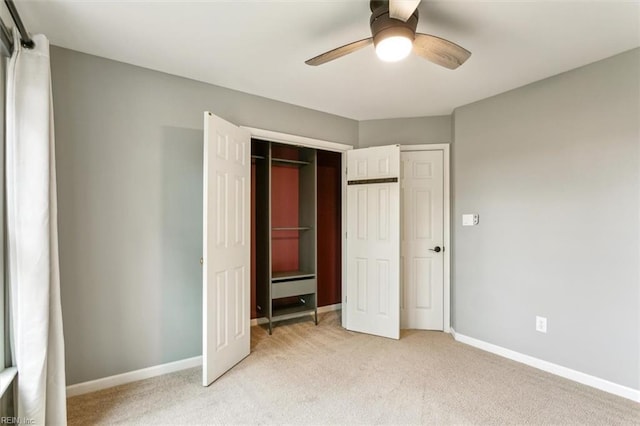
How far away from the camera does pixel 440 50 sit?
5.82ft

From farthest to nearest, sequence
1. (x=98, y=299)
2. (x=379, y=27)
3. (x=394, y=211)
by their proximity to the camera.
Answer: (x=394, y=211) → (x=98, y=299) → (x=379, y=27)

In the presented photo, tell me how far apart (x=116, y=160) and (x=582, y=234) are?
3611 mm

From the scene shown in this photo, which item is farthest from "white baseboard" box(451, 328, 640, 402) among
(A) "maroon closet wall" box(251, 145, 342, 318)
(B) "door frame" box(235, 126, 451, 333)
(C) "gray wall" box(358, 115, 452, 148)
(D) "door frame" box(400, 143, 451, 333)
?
(C) "gray wall" box(358, 115, 452, 148)

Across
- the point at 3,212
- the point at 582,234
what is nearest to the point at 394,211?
the point at 582,234

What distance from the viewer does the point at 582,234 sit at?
2.48 m

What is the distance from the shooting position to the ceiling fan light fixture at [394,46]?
1.62 metres

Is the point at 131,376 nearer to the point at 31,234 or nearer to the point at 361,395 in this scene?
the point at 31,234

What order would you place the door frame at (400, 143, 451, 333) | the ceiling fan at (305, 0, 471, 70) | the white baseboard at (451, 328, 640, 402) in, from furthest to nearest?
the door frame at (400, 143, 451, 333), the white baseboard at (451, 328, 640, 402), the ceiling fan at (305, 0, 471, 70)

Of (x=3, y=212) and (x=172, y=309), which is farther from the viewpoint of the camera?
(x=172, y=309)

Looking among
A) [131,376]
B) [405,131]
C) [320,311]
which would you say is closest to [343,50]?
[405,131]

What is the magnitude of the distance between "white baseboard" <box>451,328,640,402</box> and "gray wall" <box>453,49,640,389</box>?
0.04 metres

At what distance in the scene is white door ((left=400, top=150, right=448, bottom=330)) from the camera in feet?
11.8

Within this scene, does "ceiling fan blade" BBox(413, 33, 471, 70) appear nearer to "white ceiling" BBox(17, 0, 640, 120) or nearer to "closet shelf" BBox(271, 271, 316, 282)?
"white ceiling" BBox(17, 0, 640, 120)

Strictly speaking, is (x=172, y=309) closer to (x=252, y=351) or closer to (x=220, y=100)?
(x=252, y=351)
